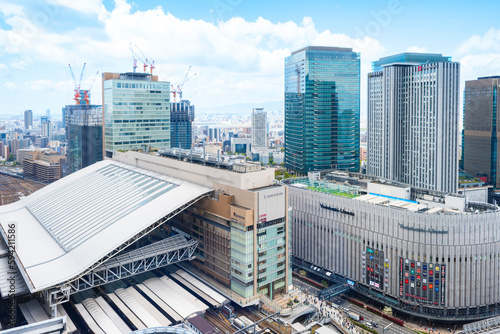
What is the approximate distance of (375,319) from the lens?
50438mm

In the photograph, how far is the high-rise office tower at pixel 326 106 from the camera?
111625mm

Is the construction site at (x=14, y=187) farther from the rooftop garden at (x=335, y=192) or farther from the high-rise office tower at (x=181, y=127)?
the rooftop garden at (x=335, y=192)

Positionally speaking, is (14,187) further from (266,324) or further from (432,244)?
(432,244)

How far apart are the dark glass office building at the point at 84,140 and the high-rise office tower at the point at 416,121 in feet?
246

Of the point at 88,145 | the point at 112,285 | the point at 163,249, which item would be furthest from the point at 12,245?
the point at 88,145

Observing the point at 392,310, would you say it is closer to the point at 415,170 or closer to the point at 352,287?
the point at 352,287

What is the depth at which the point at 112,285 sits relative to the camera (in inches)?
1865

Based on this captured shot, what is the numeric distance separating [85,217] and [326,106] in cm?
7753

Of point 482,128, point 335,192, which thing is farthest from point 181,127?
point 335,192

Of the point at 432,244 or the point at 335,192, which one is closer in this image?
the point at 432,244

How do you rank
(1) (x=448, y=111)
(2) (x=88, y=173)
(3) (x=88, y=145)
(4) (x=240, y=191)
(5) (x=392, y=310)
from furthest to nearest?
(3) (x=88, y=145) → (1) (x=448, y=111) → (2) (x=88, y=173) → (5) (x=392, y=310) → (4) (x=240, y=191)

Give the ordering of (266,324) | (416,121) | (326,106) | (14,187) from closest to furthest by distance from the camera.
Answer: (266,324) → (416,121) → (326,106) → (14,187)

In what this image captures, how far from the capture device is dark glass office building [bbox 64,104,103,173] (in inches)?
4358

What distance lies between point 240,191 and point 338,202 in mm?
18722
